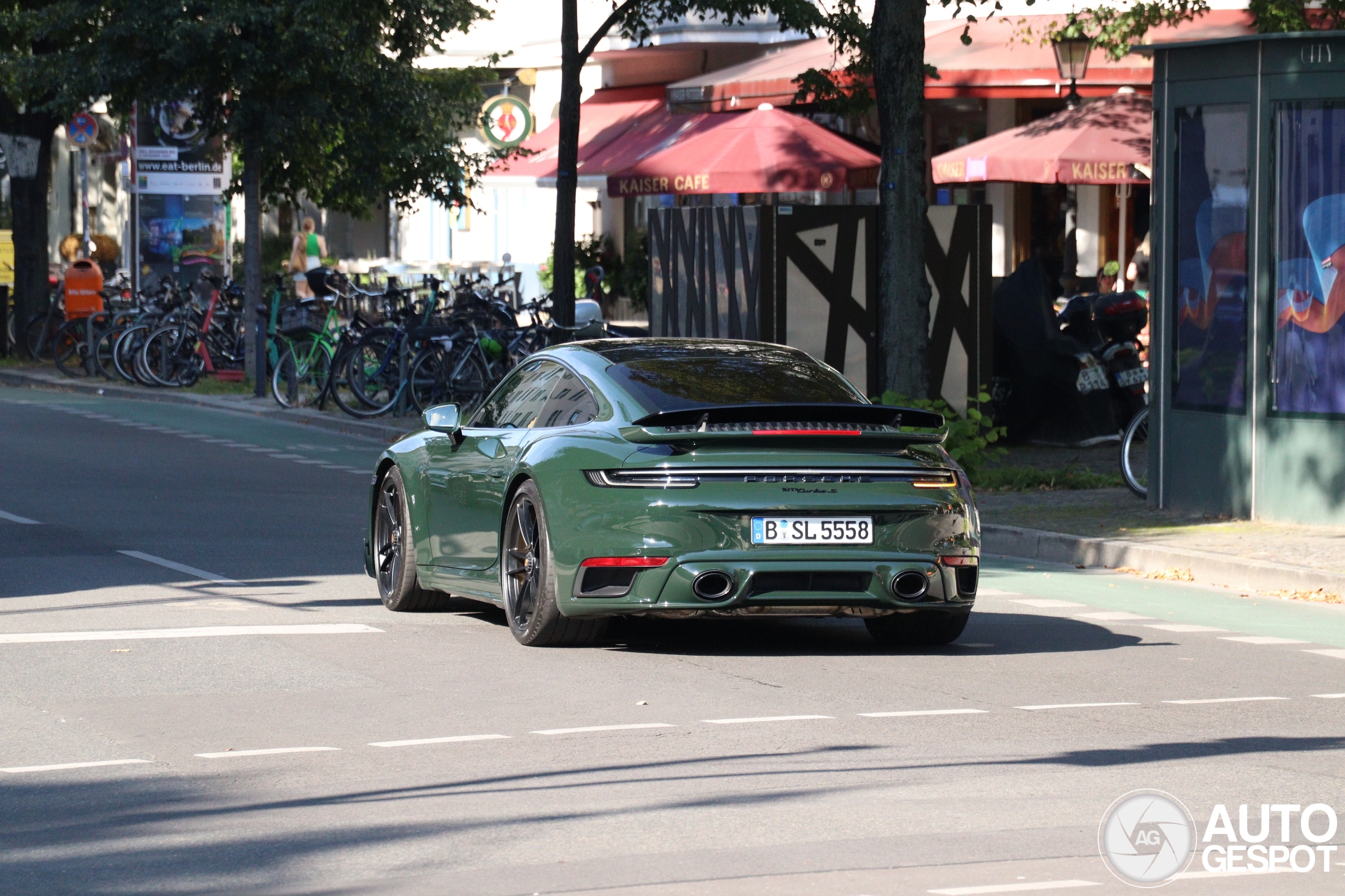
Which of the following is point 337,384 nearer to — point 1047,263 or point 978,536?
point 1047,263

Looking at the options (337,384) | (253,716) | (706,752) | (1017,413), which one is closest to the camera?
(706,752)

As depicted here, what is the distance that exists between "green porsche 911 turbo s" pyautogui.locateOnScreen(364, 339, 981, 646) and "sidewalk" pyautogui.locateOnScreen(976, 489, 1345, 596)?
307 cm

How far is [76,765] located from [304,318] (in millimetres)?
18133

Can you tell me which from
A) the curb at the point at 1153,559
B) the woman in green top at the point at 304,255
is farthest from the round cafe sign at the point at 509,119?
the curb at the point at 1153,559

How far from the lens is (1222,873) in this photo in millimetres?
5699

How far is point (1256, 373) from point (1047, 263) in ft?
27.6

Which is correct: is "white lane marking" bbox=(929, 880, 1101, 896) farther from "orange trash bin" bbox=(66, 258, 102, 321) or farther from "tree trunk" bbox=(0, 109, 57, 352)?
"tree trunk" bbox=(0, 109, 57, 352)

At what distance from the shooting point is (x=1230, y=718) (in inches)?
318

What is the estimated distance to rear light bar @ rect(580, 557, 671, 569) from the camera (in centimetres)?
902

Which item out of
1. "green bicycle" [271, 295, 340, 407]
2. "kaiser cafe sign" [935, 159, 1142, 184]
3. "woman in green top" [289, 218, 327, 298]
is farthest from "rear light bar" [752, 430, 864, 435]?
"woman in green top" [289, 218, 327, 298]

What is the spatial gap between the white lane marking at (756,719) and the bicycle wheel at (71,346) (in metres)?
23.5

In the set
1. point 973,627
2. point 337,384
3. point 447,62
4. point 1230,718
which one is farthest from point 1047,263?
point 447,62

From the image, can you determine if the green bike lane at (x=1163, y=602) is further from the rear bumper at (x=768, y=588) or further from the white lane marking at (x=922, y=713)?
the white lane marking at (x=922, y=713)

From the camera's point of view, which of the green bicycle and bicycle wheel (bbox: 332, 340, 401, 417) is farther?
the green bicycle
